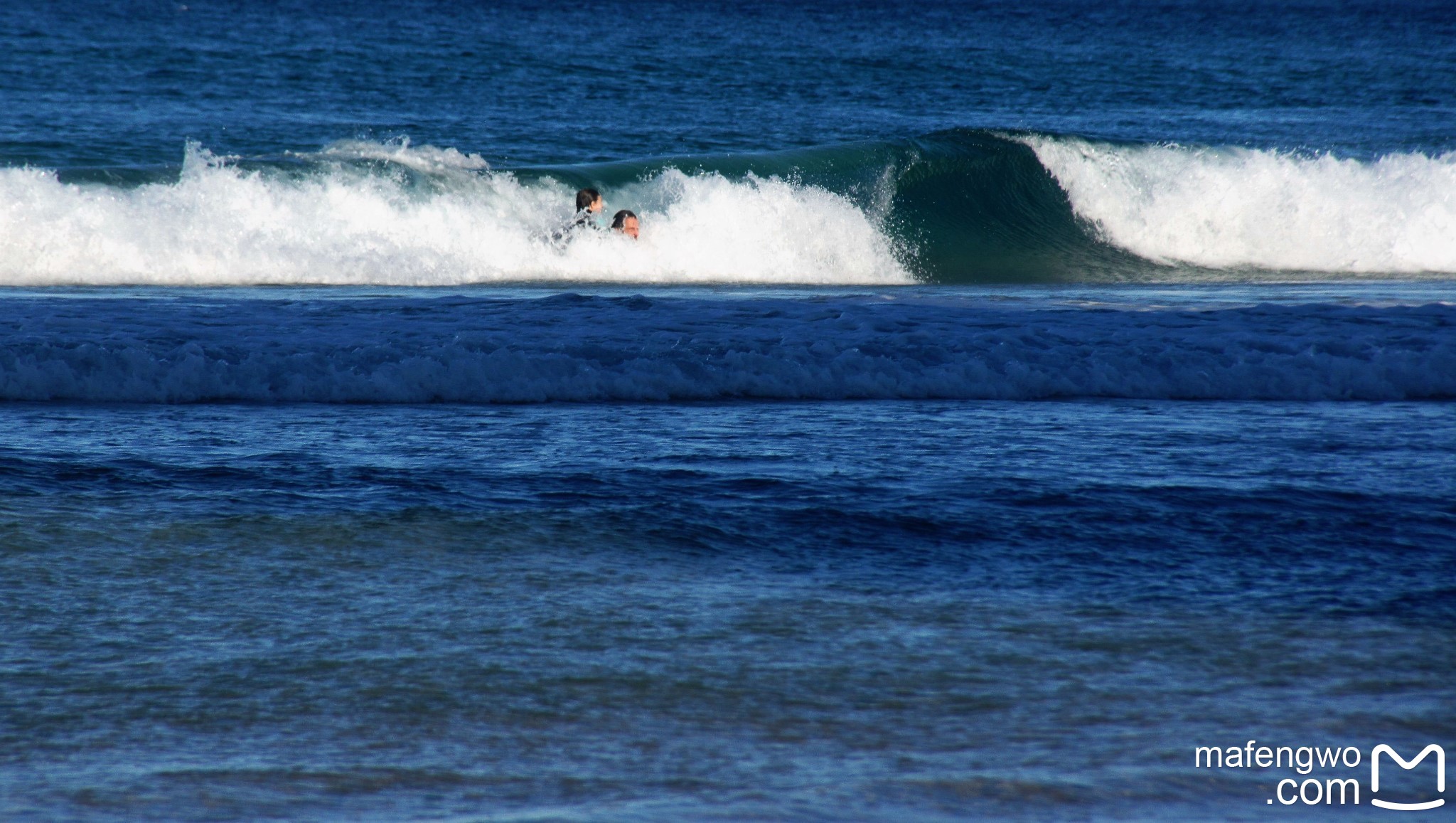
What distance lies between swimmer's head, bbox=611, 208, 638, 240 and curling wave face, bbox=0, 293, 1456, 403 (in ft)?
22.5

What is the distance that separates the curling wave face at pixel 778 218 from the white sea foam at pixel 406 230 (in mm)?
26

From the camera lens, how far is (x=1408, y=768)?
209 cm

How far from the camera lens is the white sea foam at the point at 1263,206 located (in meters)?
16.0

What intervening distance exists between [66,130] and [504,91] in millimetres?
7542

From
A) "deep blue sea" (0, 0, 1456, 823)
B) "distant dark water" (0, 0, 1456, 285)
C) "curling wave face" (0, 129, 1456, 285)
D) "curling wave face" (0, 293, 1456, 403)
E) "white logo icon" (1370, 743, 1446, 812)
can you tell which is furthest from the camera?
"distant dark water" (0, 0, 1456, 285)

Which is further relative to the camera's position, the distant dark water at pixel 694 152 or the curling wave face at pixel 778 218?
the distant dark water at pixel 694 152

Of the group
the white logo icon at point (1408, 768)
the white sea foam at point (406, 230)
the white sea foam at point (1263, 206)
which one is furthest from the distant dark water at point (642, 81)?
the white logo icon at point (1408, 768)

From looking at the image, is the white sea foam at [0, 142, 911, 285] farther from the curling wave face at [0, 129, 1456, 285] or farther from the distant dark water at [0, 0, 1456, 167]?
the distant dark water at [0, 0, 1456, 167]

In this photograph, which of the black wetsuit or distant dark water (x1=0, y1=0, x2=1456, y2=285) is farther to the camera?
distant dark water (x1=0, y1=0, x2=1456, y2=285)

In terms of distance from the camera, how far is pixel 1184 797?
2.00m

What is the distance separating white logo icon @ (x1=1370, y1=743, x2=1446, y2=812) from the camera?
1.99 m

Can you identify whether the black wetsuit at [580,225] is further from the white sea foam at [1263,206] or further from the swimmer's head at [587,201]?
the white sea foam at [1263,206]

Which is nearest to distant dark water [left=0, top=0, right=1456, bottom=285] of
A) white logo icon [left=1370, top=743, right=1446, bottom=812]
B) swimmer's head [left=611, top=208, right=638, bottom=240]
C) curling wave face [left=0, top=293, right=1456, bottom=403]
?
swimmer's head [left=611, top=208, right=638, bottom=240]

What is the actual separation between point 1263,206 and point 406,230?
31.5ft
